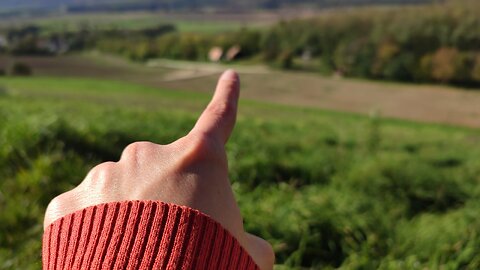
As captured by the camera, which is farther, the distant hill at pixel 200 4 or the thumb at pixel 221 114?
the distant hill at pixel 200 4

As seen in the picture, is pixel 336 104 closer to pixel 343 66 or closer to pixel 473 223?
pixel 343 66

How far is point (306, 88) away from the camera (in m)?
39.8

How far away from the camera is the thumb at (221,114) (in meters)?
1.25

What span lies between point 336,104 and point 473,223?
30970mm

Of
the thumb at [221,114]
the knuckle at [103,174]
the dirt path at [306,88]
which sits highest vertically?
the thumb at [221,114]

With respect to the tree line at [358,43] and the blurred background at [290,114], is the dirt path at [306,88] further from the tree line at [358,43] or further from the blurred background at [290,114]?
the tree line at [358,43]

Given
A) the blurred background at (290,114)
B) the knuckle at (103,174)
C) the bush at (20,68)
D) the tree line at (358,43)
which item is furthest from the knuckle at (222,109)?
the tree line at (358,43)

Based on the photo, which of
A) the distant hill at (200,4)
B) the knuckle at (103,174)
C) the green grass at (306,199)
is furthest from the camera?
the distant hill at (200,4)

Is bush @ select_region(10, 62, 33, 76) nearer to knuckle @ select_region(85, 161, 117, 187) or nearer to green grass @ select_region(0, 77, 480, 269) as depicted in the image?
green grass @ select_region(0, 77, 480, 269)

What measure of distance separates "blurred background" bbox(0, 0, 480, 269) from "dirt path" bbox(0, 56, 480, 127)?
0.17 m

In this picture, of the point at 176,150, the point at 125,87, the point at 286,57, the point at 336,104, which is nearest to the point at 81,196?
the point at 176,150

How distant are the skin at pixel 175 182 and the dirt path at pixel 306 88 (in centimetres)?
2662

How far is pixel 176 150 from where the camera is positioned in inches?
45.8

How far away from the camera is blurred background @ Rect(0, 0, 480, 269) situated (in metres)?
3.05
